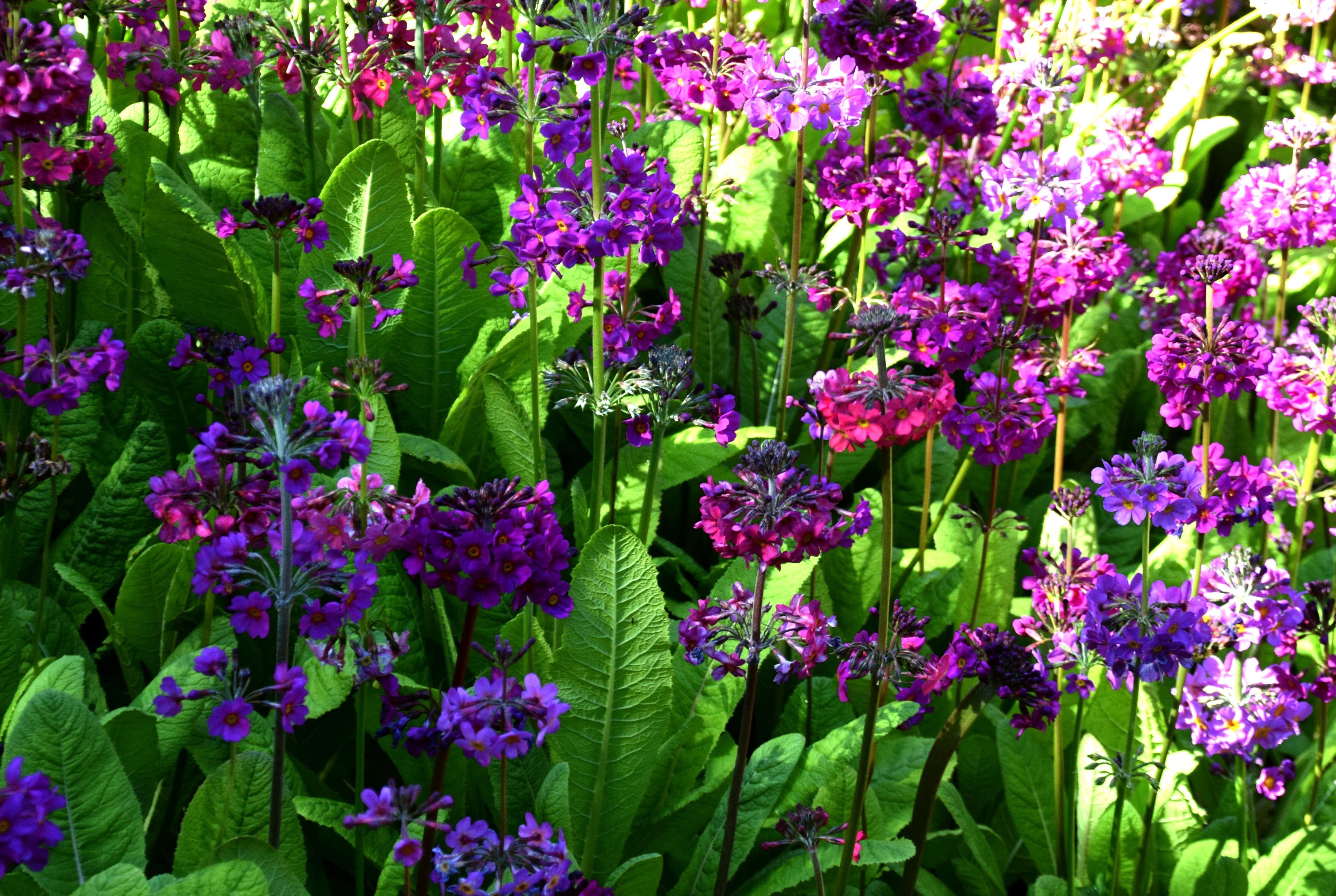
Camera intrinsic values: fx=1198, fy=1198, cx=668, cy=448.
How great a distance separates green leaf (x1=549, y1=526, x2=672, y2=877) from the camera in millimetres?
2363

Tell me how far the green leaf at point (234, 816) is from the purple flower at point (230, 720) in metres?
0.49

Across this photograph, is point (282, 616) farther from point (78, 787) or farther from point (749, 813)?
point (749, 813)

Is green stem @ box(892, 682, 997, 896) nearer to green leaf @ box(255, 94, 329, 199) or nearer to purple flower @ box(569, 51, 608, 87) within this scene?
purple flower @ box(569, 51, 608, 87)

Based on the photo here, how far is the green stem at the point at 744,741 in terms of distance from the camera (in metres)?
1.93

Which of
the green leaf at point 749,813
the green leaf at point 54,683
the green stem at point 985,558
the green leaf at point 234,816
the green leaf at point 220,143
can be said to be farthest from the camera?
the green leaf at point 220,143

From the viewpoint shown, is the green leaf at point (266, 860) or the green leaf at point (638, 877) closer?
the green leaf at point (266, 860)

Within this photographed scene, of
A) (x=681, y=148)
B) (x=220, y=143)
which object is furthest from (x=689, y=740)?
(x=220, y=143)

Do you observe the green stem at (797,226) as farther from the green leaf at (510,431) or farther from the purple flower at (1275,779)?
the purple flower at (1275,779)

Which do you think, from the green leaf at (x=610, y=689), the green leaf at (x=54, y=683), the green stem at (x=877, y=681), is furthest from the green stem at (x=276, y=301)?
the green stem at (x=877, y=681)

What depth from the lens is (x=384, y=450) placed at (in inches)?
105

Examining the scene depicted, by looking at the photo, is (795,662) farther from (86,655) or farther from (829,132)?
(829,132)

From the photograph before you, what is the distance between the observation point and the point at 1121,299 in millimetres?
4543

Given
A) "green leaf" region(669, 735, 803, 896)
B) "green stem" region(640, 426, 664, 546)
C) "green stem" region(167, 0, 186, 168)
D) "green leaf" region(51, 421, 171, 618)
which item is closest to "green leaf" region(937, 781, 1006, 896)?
"green leaf" region(669, 735, 803, 896)

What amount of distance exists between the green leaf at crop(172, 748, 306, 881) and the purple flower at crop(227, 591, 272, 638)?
0.51m
